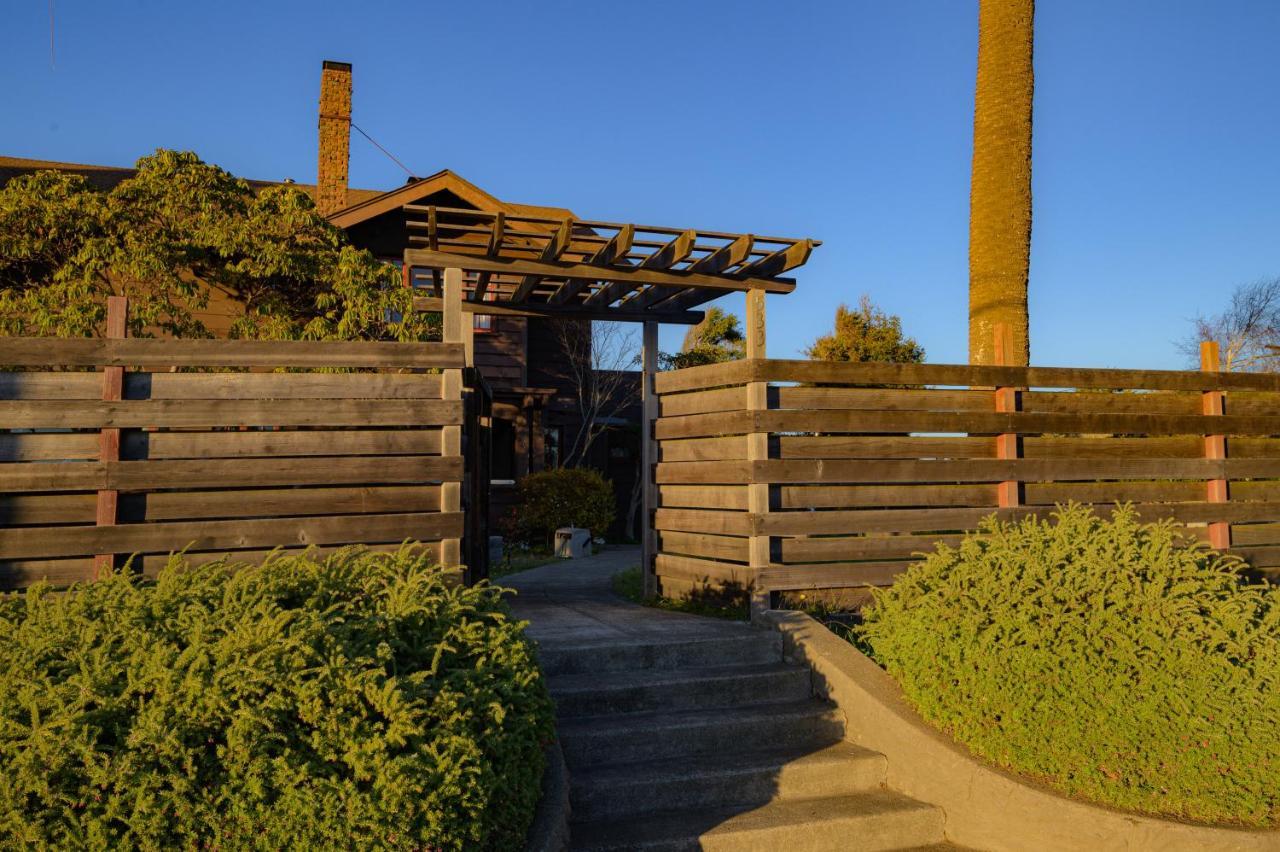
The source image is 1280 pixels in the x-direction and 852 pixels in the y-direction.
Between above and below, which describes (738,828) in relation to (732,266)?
below

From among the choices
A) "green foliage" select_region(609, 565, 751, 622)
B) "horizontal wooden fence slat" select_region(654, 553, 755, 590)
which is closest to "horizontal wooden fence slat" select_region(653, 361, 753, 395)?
"horizontal wooden fence slat" select_region(654, 553, 755, 590)

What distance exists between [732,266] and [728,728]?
471cm

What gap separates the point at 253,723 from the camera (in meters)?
3.45

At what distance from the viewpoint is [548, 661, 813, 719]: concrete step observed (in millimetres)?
5871

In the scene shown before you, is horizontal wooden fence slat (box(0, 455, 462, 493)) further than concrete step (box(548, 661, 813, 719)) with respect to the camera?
Yes

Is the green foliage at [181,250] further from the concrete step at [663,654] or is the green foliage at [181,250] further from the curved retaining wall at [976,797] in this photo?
the curved retaining wall at [976,797]

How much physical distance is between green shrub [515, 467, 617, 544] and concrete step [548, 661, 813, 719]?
11.7 metres

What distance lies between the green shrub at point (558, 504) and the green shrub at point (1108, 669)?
12384mm

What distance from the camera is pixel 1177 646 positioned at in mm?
5070

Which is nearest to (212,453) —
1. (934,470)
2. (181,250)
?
(934,470)

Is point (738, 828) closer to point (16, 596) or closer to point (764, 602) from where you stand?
point (764, 602)

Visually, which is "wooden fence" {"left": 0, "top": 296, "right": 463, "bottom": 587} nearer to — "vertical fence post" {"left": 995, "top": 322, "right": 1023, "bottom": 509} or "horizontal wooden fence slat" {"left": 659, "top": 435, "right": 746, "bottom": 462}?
"horizontal wooden fence slat" {"left": 659, "top": 435, "right": 746, "bottom": 462}

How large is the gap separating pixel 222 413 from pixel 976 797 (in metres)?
5.04

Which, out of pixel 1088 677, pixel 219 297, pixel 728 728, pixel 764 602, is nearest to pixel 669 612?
pixel 764 602
